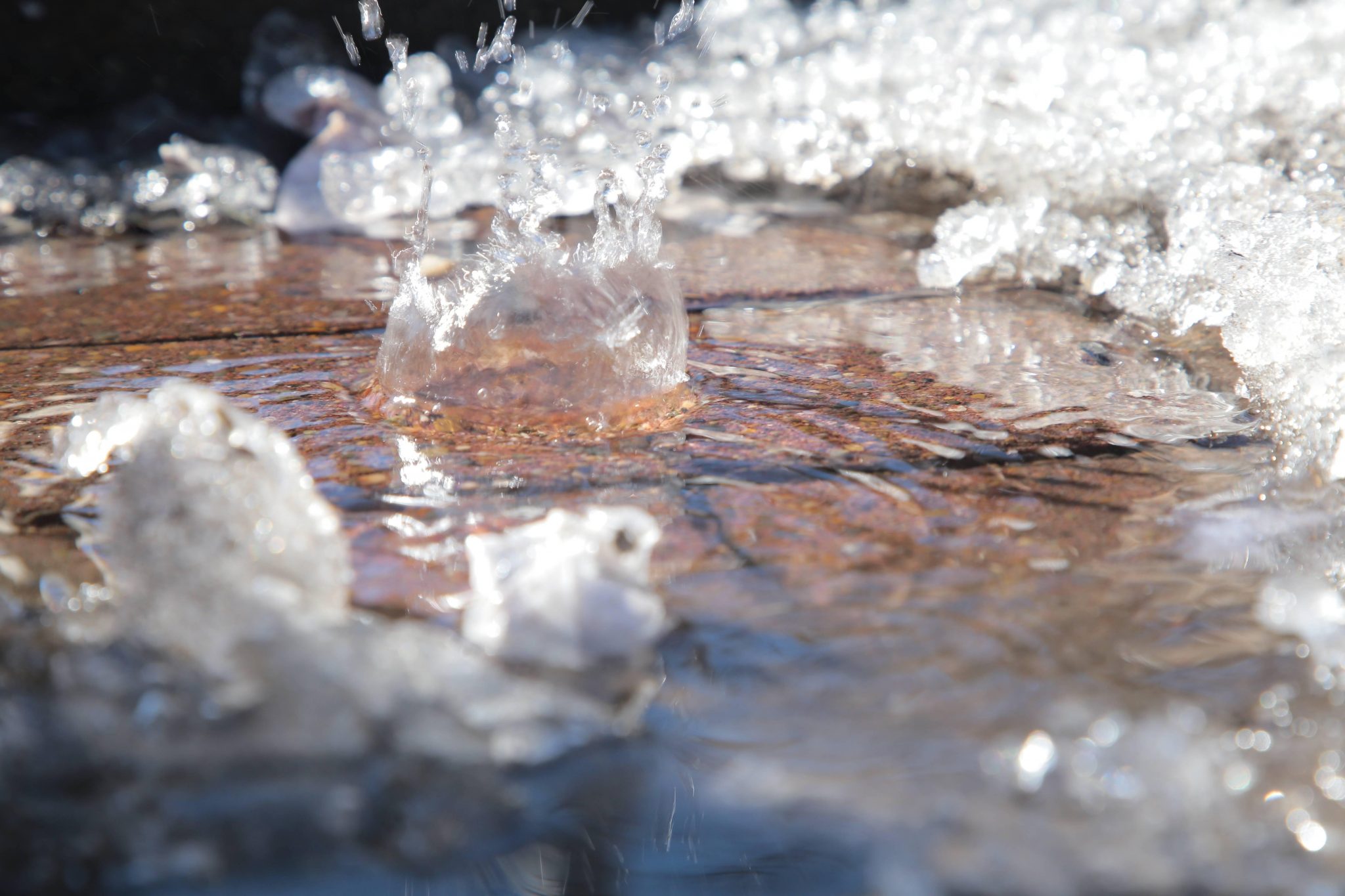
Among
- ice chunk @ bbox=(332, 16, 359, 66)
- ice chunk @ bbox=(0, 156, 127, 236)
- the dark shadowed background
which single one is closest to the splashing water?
ice chunk @ bbox=(0, 156, 127, 236)

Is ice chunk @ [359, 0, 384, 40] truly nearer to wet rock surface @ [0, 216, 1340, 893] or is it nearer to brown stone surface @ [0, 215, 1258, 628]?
brown stone surface @ [0, 215, 1258, 628]

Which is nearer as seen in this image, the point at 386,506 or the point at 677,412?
the point at 386,506

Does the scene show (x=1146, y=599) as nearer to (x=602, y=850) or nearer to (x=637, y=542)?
(x=637, y=542)

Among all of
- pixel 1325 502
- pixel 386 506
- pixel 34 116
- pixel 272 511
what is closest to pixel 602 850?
pixel 272 511

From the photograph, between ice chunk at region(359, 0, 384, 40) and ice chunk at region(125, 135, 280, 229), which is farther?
ice chunk at region(359, 0, 384, 40)

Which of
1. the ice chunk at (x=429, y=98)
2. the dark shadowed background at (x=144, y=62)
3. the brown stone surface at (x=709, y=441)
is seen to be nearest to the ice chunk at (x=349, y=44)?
the dark shadowed background at (x=144, y=62)

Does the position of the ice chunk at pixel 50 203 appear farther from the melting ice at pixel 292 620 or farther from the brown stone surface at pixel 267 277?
the melting ice at pixel 292 620
